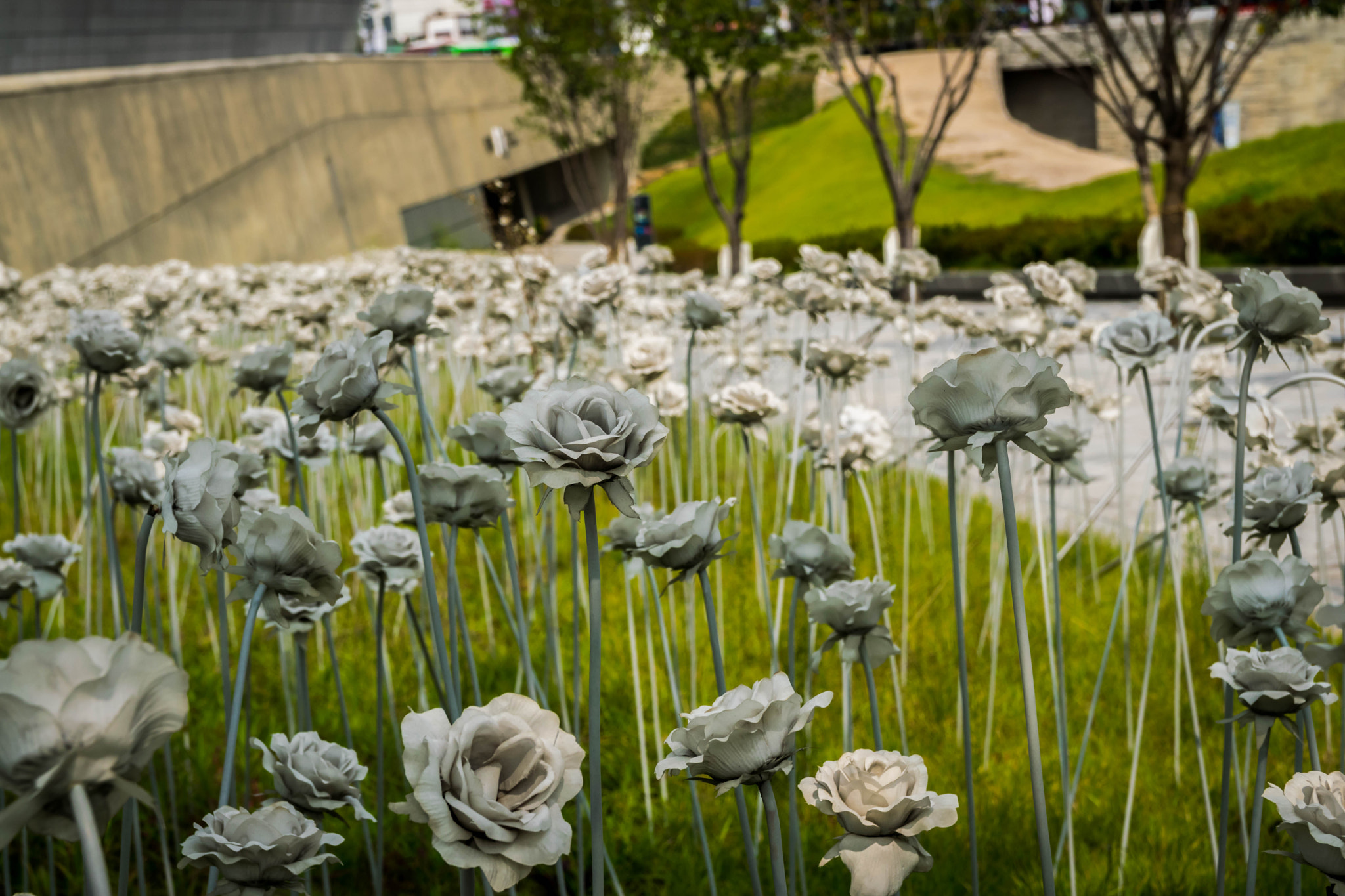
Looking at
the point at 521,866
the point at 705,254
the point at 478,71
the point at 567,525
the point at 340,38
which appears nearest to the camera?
the point at 521,866

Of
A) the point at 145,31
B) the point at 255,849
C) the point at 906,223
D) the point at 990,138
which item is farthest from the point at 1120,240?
the point at 255,849

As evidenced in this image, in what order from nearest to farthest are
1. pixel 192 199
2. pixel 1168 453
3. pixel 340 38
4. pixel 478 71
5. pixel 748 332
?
pixel 748 332
pixel 1168 453
pixel 192 199
pixel 340 38
pixel 478 71

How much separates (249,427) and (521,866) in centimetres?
182

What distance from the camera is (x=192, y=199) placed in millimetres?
14766

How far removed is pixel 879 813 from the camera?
2.87 feet

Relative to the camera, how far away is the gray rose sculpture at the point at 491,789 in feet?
2.46

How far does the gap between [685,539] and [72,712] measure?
0.69 meters

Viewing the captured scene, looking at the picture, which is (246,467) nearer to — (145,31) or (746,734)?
(746,734)

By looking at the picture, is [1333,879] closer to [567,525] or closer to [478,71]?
[567,525]

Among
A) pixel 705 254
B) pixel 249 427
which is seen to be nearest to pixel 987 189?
pixel 705 254

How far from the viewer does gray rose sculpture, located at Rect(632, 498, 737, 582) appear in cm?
120

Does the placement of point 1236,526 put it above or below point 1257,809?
above

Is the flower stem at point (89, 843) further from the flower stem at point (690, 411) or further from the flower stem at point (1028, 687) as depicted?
the flower stem at point (690, 411)

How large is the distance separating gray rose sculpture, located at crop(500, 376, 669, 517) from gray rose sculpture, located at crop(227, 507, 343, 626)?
9.2 inches
